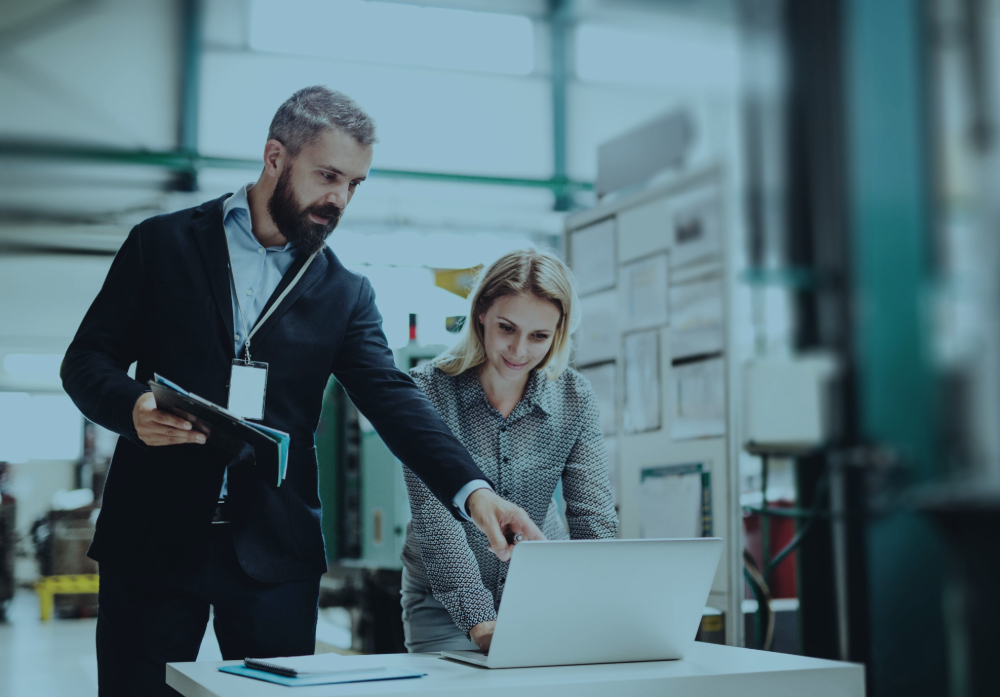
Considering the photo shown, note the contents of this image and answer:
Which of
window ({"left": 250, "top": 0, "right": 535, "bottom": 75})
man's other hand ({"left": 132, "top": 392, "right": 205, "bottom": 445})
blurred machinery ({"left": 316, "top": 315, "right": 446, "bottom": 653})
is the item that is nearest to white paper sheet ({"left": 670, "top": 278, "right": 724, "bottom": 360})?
window ({"left": 250, "top": 0, "right": 535, "bottom": 75})

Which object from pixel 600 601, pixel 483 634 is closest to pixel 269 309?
pixel 483 634

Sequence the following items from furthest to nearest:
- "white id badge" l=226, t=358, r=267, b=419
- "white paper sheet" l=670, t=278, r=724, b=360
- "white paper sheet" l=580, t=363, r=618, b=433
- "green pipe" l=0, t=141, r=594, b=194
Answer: "white paper sheet" l=580, t=363, r=618, b=433
"white paper sheet" l=670, t=278, r=724, b=360
"green pipe" l=0, t=141, r=594, b=194
"white id badge" l=226, t=358, r=267, b=419

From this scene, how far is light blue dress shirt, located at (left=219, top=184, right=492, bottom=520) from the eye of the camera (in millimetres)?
1825

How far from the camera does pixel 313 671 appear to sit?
122 cm

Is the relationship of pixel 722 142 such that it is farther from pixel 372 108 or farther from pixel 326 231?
pixel 326 231

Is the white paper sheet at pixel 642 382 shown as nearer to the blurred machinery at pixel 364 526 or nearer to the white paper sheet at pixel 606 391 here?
the white paper sheet at pixel 606 391

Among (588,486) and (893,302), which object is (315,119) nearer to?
(588,486)

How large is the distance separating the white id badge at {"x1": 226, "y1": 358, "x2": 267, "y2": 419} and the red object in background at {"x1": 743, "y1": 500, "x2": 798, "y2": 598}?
4.85 ft

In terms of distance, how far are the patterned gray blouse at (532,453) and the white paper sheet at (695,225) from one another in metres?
0.88

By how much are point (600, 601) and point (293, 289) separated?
2.82 ft

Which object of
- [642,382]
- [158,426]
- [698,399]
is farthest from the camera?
[642,382]

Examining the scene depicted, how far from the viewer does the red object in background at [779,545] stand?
260 cm

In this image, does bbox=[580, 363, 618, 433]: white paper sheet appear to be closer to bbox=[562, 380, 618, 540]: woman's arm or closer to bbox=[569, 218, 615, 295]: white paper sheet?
bbox=[569, 218, 615, 295]: white paper sheet

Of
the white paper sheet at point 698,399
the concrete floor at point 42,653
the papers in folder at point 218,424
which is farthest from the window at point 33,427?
the white paper sheet at point 698,399
